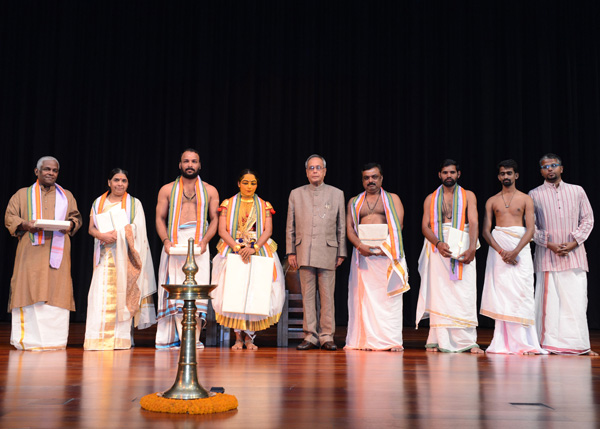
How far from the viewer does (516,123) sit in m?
7.72

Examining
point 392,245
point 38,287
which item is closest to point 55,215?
point 38,287

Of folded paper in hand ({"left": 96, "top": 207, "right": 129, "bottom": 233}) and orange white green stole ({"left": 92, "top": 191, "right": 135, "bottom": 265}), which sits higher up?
orange white green stole ({"left": 92, "top": 191, "right": 135, "bottom": 265})

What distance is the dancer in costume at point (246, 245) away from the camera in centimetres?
507

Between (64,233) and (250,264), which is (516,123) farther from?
(64,233)

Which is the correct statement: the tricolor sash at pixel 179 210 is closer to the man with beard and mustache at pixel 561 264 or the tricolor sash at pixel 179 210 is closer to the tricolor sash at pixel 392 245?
the tricolor sash at pixel 392 245

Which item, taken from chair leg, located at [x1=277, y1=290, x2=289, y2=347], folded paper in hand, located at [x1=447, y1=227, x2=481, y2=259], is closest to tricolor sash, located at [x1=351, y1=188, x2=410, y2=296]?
folded paper in hand, located at [x1=447, y1=227, x2=481, y2=259]

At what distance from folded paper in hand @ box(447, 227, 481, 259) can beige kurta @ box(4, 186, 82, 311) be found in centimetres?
317

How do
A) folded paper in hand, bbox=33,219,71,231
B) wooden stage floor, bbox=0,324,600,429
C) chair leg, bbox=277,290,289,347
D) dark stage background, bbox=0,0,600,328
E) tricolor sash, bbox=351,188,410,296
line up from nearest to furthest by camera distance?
wooden stage floor, bbox=0,324,600,429 → folded paper in hand, bbox=33,219,71,231 → tricolor sash, bbox=351,188,410,296 → chair leg, bbox=277,290,289,347 → dark stage background, bbox=0,0,600,328

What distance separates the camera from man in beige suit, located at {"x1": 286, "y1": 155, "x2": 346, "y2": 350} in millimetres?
5086

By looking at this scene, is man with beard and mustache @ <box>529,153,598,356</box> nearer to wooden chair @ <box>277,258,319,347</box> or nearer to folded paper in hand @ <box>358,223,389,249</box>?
folded paper in hand @ <box>358,223,389,249</box>

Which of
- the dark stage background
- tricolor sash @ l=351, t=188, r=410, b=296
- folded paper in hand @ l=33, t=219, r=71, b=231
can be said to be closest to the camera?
folded paper in hand @ l=33, t=219, r=71, b=231

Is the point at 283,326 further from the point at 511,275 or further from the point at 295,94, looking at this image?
the point at 295,94

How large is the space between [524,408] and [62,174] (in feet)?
23.2

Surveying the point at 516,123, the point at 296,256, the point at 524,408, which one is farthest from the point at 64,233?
the point at 516,123
